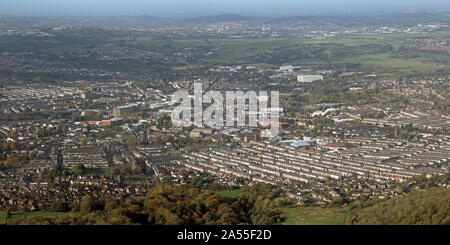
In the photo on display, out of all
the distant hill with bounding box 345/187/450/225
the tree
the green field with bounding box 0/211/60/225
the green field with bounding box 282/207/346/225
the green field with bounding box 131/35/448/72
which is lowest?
the green field with bounding box 131/35/448/72

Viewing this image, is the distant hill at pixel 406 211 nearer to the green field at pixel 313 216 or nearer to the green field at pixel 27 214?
the green field at pixel 313 216

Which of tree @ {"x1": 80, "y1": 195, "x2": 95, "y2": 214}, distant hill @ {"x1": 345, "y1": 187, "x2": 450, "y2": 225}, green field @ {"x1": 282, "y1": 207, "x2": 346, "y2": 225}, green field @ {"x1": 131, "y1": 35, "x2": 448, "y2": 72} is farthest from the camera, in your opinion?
green field @ {"x1": 131, "y1": 35, "x2": 448, "y2": 72}

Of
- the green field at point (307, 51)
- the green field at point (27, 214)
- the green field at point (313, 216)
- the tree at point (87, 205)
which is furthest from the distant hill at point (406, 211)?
the green field at point (307, 51)

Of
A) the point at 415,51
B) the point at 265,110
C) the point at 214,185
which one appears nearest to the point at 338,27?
the point at 415,51

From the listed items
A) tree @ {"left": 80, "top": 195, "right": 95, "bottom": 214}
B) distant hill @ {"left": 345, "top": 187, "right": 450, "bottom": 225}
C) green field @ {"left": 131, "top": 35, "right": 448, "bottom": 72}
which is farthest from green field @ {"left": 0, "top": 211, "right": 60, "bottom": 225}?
green field @ {"left": 131, "top": 35, "right": 448, "bottom": 72}

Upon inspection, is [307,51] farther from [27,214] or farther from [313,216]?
[27,214]

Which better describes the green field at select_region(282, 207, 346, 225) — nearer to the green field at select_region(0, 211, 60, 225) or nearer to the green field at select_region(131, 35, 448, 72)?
the green field at select_region(0, 211, 60, 225)

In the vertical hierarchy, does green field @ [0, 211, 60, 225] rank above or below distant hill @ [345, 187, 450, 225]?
below
